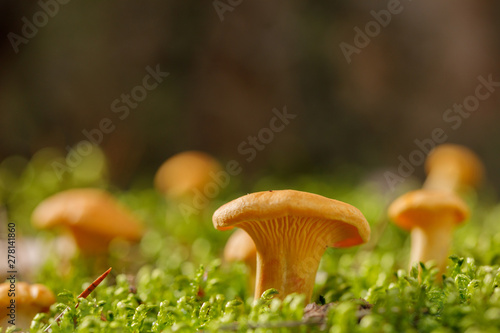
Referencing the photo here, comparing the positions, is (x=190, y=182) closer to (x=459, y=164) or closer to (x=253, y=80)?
(x=253, y=80)

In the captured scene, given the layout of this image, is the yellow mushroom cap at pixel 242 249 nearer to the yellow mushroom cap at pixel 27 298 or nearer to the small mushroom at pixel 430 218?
the small mushroom at pixel 430 218

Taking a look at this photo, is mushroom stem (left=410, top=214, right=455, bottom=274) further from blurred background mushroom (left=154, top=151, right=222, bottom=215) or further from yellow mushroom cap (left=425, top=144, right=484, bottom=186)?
blurred background mushroom (left=154, top=151, right=222, bottom=215)

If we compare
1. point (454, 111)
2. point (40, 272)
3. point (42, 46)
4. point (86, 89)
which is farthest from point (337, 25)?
point (40, 272)

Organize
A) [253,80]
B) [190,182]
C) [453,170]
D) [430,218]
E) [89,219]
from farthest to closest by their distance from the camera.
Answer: [253,80] < [190,182] < [453,170] < [89,219] < [430,218]

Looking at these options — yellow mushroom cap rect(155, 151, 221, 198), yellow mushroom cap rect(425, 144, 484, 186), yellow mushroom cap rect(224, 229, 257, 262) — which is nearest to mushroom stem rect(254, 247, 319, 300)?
yellow mushroom cap rect(224, 229, 257, 262)

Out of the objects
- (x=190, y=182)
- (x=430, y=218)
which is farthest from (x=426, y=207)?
(x=190, y=182)

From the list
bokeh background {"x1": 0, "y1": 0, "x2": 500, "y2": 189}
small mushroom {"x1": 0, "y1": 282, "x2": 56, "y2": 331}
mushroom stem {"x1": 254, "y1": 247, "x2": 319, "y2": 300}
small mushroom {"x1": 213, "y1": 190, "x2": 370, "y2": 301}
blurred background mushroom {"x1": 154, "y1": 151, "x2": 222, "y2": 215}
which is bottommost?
mushroom stem {"x1": 254, "y1": 247, "x2": 319, "y2": 300}
